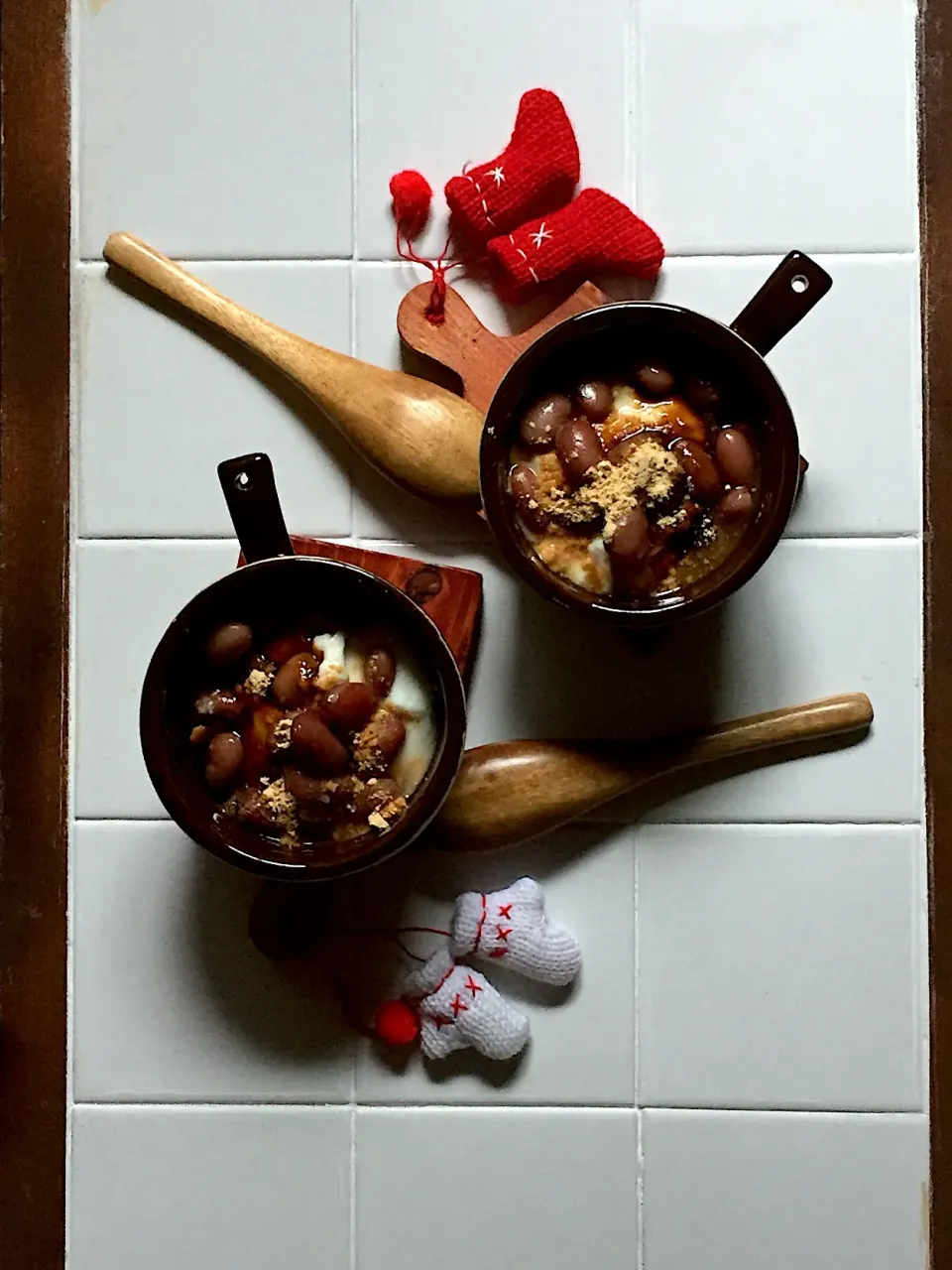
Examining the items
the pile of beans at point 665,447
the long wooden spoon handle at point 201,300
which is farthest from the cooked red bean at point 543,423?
the long wooden spoon handle at point 201,300

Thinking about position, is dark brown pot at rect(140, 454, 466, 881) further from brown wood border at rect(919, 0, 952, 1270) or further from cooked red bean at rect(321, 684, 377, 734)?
brown wood border at rect(919, 0, 952, 1270)

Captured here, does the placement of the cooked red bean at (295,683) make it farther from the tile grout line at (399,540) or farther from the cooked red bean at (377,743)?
the tile grout line at (399,540)

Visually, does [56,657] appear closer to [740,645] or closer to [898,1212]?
[740,645]

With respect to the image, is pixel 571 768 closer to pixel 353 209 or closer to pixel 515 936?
pixel 515 936

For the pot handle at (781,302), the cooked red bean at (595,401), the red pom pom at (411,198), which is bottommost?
the cooked red bean at (595,401)

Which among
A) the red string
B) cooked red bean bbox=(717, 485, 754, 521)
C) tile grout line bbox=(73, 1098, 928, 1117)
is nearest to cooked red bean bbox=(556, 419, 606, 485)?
cooked red bean bbox=(717, 485, 754, 521)

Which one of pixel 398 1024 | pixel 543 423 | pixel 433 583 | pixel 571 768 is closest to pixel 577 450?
pixel 543 423

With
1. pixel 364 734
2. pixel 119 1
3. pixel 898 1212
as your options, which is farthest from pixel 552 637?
pixel 119 1
